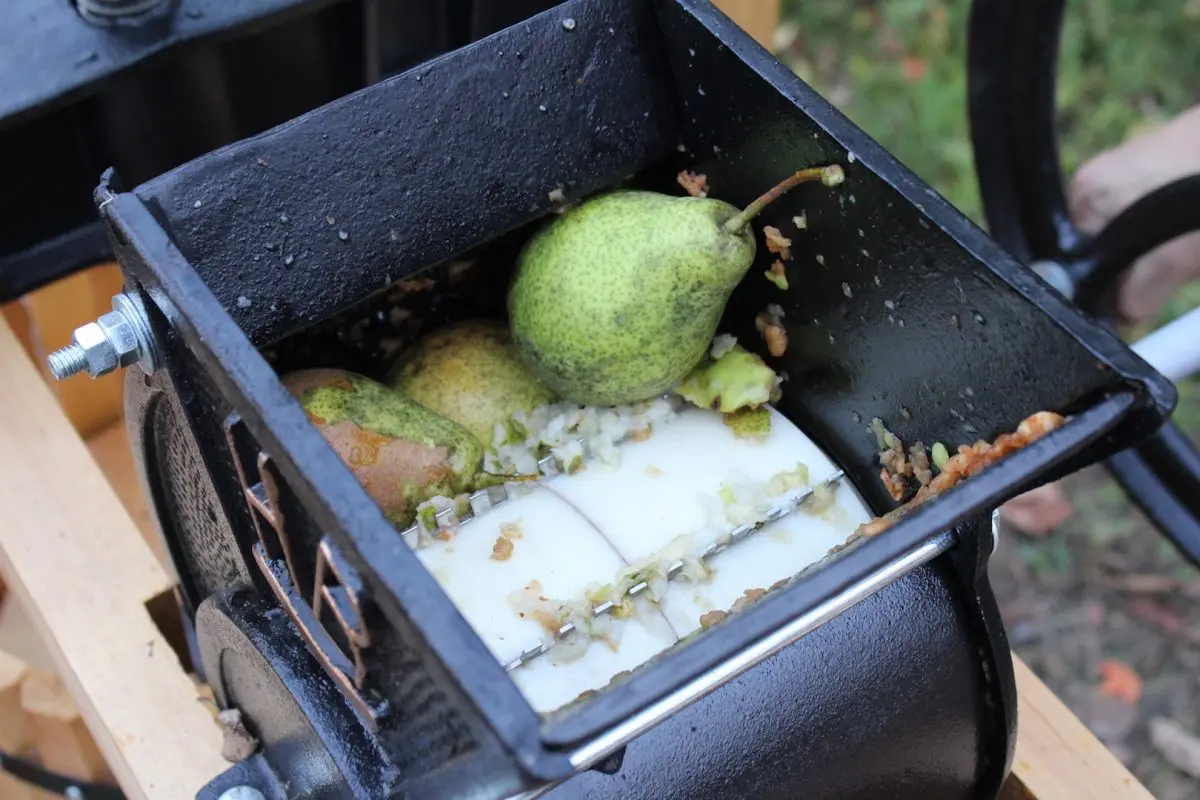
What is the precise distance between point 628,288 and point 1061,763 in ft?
1.94

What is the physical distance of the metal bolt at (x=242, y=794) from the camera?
2.72 feet

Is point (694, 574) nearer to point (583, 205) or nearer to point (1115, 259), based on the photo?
point (583, 205)

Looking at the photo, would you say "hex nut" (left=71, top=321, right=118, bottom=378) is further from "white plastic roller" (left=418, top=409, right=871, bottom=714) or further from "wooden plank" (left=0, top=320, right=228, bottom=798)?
"wooden plank" (left=0, top=320, right=228, bottom=798)

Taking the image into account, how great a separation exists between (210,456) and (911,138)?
1.92 meters

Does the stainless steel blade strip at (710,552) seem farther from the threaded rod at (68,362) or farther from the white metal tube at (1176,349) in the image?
the white metal tube at (1176,349)

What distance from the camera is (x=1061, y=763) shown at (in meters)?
1.03

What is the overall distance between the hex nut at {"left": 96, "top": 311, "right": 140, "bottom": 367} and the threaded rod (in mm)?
31

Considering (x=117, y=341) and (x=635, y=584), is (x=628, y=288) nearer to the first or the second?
(x=635, y=584)

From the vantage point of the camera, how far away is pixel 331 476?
1.93 ft

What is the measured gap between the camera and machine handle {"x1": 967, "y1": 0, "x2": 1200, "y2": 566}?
55.9 inches

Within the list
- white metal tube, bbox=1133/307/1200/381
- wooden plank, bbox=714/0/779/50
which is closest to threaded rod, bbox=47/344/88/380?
wooden plank, bbox=714/0/779/50

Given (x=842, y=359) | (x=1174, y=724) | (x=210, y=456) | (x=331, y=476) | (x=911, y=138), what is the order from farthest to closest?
(x=911, y=138)
(x=1174, y=724)
(x=842, y=359)
(x=210, y=456)
(x=331, y=476)

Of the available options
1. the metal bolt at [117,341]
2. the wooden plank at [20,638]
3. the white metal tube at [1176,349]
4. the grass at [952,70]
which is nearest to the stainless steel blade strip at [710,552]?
the metal bolt at [117,341]

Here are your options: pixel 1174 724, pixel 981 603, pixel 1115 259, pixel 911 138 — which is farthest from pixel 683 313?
pixel 911 138
